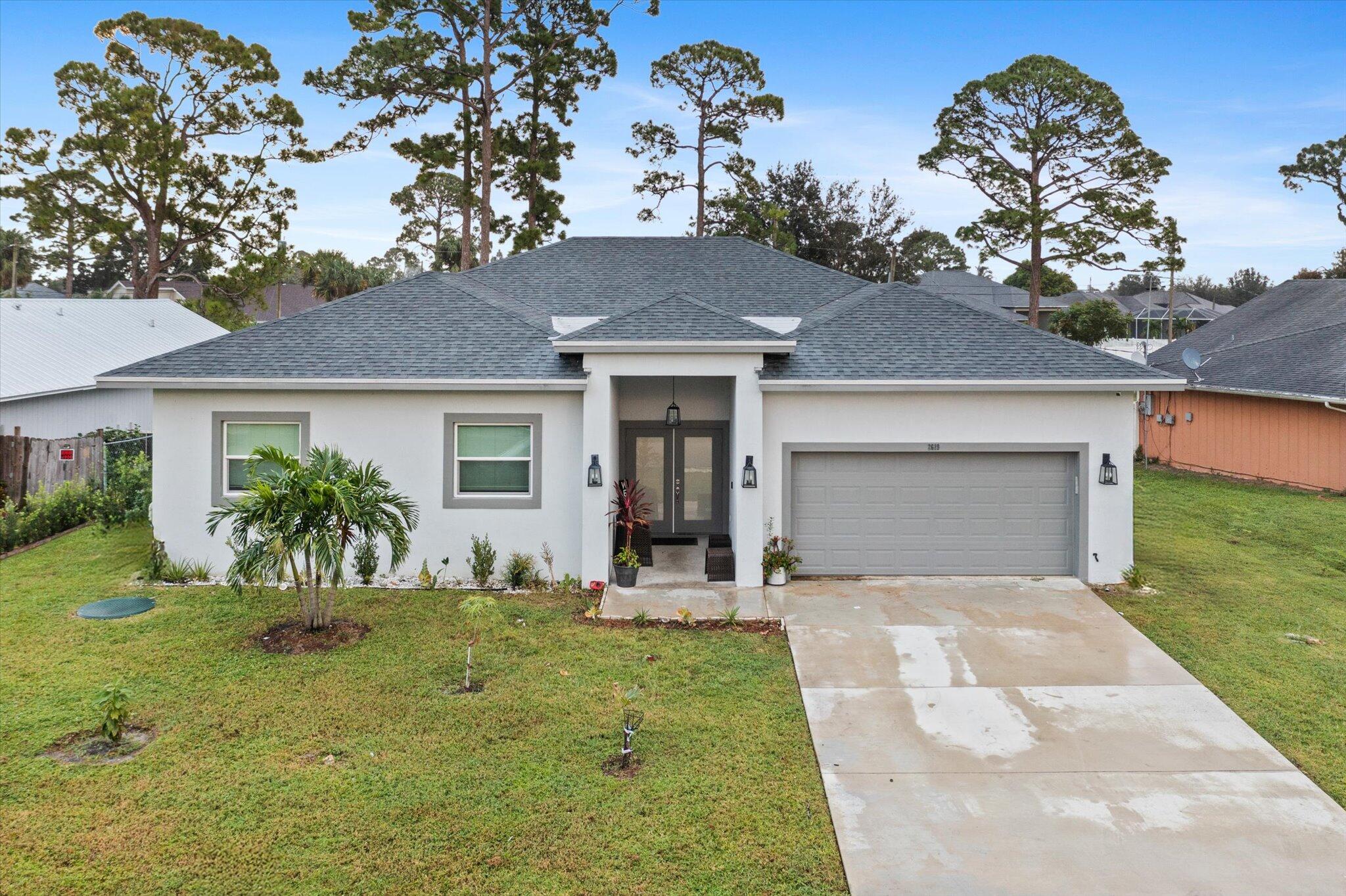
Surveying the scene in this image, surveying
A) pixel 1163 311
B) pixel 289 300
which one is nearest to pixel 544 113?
pixel 289 300

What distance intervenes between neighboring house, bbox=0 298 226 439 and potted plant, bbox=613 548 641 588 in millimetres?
10899

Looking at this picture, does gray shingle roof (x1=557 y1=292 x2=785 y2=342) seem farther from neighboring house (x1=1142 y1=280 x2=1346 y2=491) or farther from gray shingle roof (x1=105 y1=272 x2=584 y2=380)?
neighboring house (x1=1142 y1=280 x2=1346 y2=491)

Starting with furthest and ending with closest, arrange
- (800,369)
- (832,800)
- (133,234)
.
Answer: (133,234) < (800,369) < (832,800)

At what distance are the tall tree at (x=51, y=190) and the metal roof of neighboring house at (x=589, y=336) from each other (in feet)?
88.4

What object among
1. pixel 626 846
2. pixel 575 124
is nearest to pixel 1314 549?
pixel 626 846

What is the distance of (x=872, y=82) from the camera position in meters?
21.9

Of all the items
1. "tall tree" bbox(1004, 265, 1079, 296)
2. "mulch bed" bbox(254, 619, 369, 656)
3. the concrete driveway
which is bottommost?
the concrete driveway

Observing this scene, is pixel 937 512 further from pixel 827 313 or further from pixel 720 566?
pixel 827 313

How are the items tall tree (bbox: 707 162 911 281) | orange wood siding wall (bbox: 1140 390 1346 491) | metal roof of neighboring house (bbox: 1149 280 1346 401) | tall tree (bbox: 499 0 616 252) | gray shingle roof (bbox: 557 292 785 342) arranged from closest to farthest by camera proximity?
gray shingle roof (bbox: 557 292 785 342) < orange wood siding wall (bbox: 1140 390 1346 491) < metal roof of neighboring house (bbox: 1149 280 1346 401) < tall tree (bbox: 499 0 616 252) < tall tree (bbox: 707 162 911 281)

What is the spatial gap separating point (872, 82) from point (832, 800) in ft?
68.2

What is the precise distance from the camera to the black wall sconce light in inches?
438

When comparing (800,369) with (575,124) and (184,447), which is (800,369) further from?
(575,124)

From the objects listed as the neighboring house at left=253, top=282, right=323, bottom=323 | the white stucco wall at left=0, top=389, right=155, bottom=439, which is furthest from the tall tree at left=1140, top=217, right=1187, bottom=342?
the neighboring house at left=253, top=282, right=323, bottom=323

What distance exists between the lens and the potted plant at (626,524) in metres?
11.0
